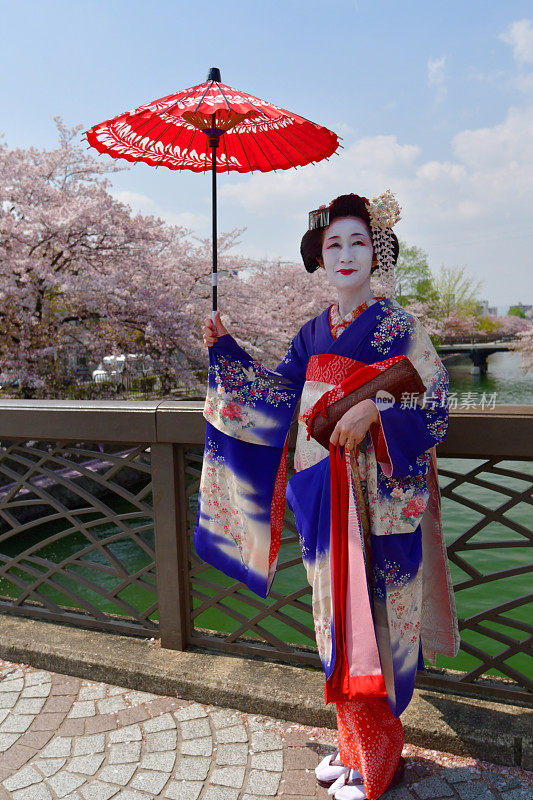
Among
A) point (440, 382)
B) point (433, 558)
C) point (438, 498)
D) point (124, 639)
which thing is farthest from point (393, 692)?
point (124, 639)

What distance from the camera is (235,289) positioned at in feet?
48.7

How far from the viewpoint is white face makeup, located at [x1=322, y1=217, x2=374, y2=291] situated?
A: 1919mm

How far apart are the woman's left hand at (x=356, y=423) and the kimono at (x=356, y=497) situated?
4 cm

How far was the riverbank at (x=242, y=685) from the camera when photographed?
6.59 ft

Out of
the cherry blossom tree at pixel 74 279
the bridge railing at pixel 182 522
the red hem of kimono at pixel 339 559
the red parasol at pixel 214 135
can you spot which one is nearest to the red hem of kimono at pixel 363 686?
the red hem of kimono at pixel 339 559

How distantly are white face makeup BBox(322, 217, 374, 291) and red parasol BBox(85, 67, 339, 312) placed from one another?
335 mm

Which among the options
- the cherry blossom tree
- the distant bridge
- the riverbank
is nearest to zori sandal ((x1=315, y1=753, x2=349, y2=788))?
the riverbank

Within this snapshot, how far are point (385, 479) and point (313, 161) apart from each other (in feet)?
3.96

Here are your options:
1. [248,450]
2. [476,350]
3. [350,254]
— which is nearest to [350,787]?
[248,450]

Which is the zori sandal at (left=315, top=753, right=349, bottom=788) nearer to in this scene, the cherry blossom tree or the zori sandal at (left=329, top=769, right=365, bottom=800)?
the zori sandal at (left=329, top=769, right=365, bottom=800)

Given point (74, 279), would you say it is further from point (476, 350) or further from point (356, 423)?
point (476, 350)

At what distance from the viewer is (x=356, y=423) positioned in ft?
5.59

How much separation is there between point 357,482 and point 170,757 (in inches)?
47.7

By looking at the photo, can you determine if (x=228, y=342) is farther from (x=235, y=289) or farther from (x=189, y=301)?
(x=235, y=289)
